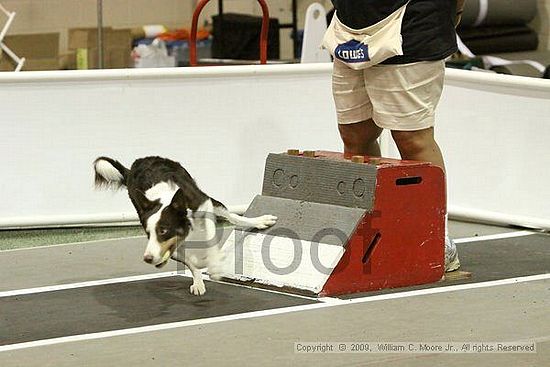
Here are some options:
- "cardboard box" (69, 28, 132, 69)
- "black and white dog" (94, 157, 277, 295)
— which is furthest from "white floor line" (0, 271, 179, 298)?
"cardboard box" (69, 28, 132, 69)

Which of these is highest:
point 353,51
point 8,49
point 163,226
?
point 353,51

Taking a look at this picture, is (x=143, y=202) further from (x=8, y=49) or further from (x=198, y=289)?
(x=8, y=49)

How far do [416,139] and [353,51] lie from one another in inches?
17.9

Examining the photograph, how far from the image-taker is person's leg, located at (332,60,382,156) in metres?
4.92

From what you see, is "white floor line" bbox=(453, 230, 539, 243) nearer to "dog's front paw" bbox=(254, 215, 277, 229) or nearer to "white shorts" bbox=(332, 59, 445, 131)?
"white shorts" bbox=(332, 59, 445, 131)

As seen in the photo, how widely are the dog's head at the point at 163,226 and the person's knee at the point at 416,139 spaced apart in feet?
3.22

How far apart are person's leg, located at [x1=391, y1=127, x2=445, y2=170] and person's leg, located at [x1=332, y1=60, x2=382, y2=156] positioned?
18 cm

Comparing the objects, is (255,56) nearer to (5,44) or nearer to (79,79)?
(5,44)

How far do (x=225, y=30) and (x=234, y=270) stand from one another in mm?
6061

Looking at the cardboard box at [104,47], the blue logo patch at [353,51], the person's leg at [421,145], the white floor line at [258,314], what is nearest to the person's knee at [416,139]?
the person's leg at [421,145]

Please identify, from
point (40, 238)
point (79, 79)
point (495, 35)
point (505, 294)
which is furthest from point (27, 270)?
point (495, 35)

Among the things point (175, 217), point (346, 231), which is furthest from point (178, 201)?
point (346, 231)

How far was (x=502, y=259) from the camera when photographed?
522 centimetres

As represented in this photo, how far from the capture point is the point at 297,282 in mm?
4590
